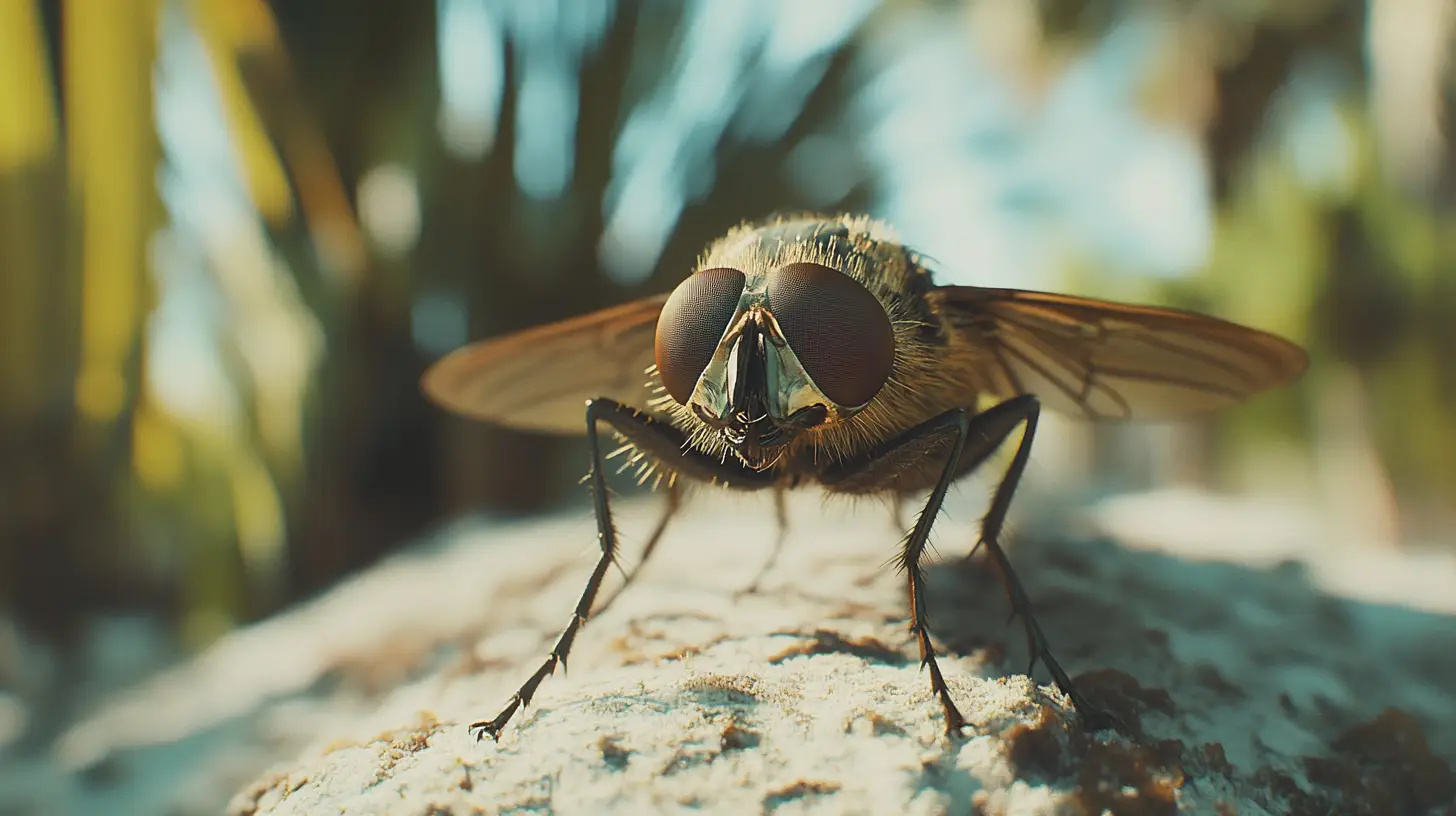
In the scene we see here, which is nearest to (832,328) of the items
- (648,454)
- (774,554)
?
(648,454)

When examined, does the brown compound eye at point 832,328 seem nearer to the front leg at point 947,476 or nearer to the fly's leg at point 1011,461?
the front leg at point 947,476

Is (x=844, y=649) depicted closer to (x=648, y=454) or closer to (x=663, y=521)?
(x=648, y=454)

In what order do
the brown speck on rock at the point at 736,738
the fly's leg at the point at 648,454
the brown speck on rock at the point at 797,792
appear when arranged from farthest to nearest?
the fly's leg at the point at 648,454
the brown speck on rock at the point at 736,738
the brown speck on rock at the point at 797,792

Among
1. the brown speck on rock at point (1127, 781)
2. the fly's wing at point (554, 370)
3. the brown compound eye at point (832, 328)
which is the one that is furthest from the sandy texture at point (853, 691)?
the fly's wing at point (554, 370)

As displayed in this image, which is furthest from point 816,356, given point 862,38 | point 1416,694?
point 862,38

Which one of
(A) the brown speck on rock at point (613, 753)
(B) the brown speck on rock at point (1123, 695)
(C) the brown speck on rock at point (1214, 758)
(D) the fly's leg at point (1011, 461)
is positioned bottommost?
(C) the brown speck on rock at point (1214, 758)

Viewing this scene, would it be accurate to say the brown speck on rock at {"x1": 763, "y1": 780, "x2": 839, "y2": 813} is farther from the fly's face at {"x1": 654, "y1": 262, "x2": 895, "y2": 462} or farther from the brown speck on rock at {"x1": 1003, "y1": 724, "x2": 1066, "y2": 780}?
the fly's face at {"x1": 654, "y1": 262, "x2": 895, "y2": 462}

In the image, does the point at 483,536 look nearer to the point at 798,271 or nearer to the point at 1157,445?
the point at 798,271

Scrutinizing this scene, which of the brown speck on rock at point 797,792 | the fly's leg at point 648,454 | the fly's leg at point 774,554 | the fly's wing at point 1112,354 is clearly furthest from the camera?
the fly's leg at point 774,554
